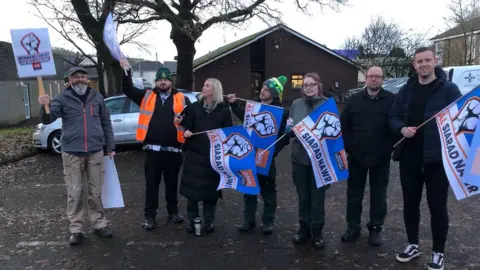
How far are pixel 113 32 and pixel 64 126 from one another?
1.24 meters

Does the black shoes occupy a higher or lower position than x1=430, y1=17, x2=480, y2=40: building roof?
lower

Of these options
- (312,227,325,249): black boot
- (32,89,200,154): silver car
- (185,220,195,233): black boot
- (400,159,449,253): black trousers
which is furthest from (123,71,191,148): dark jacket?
(32,89,200,154): silver car

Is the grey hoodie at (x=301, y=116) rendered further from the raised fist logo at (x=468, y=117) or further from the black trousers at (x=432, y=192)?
the raised fist logo at (x=468, y=117)

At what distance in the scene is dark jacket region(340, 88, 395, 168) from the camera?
4.12 m

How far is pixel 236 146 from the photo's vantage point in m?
4.63

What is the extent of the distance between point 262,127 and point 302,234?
4.32 ft

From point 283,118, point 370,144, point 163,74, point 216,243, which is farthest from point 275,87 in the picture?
point 216,243

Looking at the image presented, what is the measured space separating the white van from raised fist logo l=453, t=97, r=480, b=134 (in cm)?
1004

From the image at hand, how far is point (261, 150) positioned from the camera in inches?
185

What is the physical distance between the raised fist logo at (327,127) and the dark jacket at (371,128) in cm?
19

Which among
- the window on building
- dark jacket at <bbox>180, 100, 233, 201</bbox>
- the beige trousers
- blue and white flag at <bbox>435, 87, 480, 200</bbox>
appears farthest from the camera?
the window on building

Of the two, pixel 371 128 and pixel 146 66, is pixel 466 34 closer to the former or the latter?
pixel 371 128

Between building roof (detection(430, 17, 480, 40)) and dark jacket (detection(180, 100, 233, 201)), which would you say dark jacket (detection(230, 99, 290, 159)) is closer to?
dark jacket (detection(180, 100, 233, 201))

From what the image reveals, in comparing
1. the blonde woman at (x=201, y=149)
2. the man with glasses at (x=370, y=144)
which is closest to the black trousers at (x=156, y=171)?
the blonde woman at (x=201, y=149)
